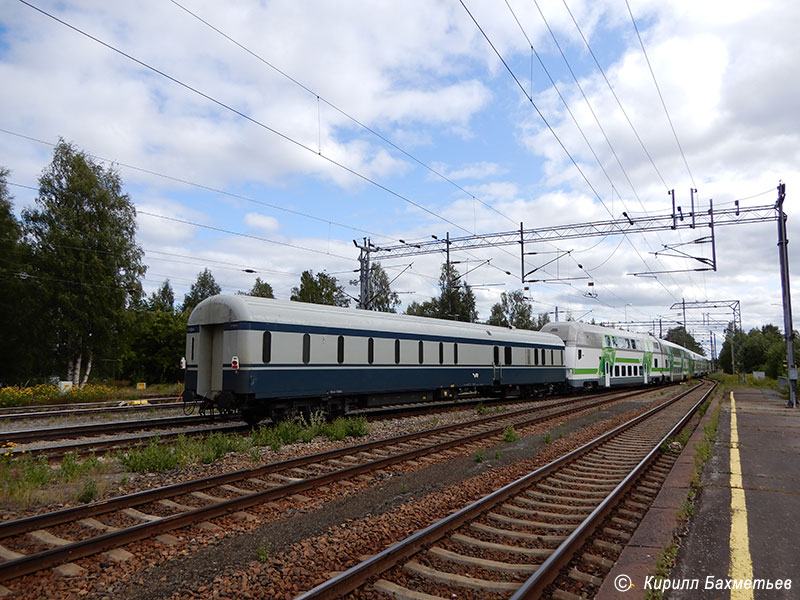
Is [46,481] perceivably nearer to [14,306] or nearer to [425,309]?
[14,306]

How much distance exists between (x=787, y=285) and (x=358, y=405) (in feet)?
65.0

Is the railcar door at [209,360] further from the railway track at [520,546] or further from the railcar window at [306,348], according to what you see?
the railway track at [520,546]

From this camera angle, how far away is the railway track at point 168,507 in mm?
5148

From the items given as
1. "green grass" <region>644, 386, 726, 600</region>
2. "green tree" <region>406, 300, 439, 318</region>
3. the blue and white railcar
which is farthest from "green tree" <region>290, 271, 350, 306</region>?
"green grass" <region>644, 386, 726, 600</region>

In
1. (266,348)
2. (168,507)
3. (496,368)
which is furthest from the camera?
(496,368)

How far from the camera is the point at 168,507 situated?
22.0 feet

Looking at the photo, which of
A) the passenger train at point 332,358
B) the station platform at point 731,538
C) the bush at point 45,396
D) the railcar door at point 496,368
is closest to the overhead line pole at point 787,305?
the passenger train at point 332,358

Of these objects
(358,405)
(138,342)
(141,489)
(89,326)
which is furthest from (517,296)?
(141,489)

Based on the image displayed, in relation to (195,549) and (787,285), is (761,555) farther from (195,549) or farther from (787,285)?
(787,285)

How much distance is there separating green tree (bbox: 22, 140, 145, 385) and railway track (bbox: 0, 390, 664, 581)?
27151 millimetres

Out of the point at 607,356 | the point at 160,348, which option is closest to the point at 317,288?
the point at 160,348

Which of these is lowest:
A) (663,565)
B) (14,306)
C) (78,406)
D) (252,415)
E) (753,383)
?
(753,383)

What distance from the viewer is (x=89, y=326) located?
→ 1227 inches

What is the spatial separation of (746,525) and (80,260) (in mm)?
34160
